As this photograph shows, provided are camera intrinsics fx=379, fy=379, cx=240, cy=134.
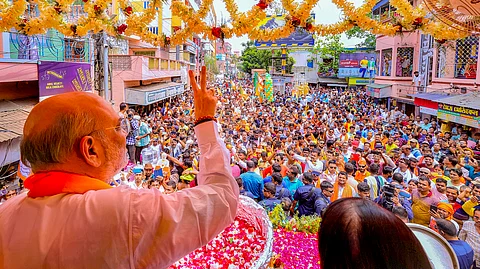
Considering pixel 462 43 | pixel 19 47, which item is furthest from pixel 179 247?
pixel 462 43

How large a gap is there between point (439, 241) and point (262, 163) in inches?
222

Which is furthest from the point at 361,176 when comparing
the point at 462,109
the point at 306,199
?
the point at 462,109

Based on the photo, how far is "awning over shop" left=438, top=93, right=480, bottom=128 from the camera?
10039mm

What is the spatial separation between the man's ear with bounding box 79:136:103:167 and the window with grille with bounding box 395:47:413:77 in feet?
75.5

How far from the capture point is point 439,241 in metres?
1.69

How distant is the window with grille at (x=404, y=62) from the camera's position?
21.5 metres

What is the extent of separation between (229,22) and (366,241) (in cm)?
382

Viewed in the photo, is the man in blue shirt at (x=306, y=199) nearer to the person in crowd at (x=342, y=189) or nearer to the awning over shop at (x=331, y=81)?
the person in crowd at (x=342, y=189)

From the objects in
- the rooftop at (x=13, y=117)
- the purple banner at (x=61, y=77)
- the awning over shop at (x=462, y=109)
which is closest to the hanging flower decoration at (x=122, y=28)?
the rooftop at (x=13, y=117)

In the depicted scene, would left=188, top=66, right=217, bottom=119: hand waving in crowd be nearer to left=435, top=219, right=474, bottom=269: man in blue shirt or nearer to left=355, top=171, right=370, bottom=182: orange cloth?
left=435, top=219, right=474, bottom=269: man in blue shirt

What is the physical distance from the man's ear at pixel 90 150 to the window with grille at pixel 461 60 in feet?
46.1

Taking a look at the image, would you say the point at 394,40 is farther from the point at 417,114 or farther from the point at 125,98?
the point at 125,98

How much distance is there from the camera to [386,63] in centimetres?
2419

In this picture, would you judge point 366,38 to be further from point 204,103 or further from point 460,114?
point 204,103
